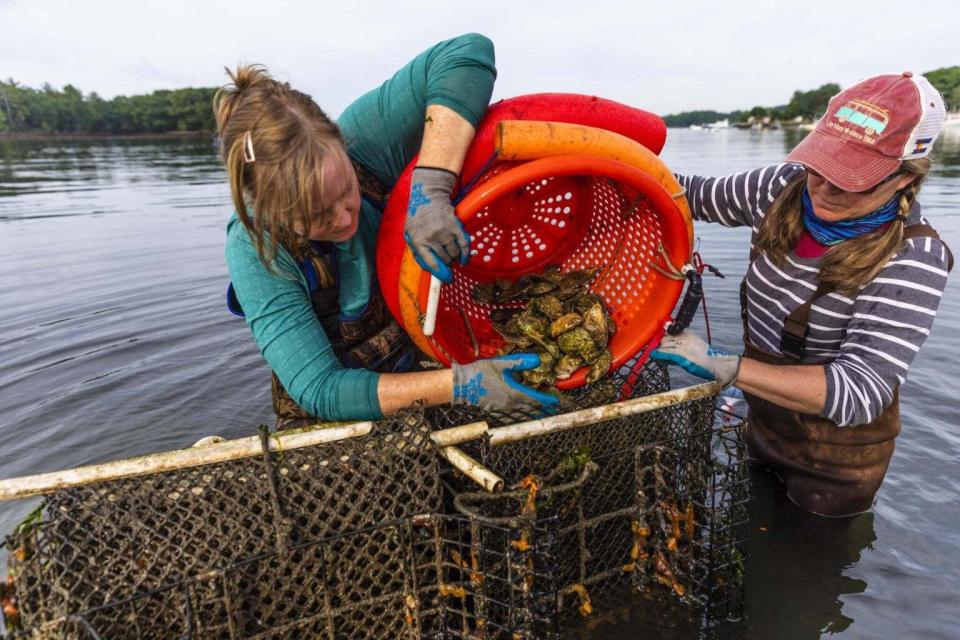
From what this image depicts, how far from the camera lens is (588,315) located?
7.03 feet

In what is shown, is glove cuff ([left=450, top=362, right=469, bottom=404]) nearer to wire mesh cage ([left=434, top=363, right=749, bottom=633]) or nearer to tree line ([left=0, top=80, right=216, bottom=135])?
wire mesh cage ([left=434, top=363, right=749, bottom=633])

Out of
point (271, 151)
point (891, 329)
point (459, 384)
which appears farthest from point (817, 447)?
point (271, 151)

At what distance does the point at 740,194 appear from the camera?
265 centimetres

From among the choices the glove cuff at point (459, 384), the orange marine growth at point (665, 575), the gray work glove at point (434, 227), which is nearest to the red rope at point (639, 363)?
the orange marine growth at point (665, 575)

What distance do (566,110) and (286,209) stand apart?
3.12ft

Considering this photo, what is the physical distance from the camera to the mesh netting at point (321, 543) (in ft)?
4.62

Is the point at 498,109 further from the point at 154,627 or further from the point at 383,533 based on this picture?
the point at 154,627

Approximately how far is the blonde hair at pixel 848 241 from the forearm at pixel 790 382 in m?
0.37

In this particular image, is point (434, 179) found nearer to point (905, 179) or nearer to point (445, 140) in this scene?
point (445, 140)

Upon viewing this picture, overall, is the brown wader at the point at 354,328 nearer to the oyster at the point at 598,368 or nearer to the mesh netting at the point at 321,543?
the mesh netting at the point at 321,543

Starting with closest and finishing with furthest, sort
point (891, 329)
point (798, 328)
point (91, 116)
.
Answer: point (891, 329) → point (798, 328) → point (91, 116)

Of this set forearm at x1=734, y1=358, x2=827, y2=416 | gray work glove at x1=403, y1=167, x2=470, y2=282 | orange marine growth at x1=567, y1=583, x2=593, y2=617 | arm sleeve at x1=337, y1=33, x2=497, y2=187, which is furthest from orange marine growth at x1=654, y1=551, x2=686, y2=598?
arm sleeve at x1=337, y1=33, x2=497, y2=187

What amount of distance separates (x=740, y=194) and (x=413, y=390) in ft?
6.10

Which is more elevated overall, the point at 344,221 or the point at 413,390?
the point at 344,221
